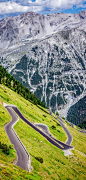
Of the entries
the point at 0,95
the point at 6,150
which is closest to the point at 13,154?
the point at 6,150

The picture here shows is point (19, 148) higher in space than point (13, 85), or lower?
lower

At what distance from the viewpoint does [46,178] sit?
37.8 meters

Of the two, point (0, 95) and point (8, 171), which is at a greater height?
point (0, 95)

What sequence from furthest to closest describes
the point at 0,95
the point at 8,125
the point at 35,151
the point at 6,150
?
the point at 0,95 < the point at 8,125 < the point at 35,151 < the point at 6,150

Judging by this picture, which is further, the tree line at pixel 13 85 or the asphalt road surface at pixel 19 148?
the tree line at pixel 13 85

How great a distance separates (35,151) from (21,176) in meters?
18.1

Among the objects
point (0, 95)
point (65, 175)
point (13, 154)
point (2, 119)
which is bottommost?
point (65, 175)

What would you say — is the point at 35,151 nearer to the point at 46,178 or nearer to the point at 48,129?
the point at 46,178

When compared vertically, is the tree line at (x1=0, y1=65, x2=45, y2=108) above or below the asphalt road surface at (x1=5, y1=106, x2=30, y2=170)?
above

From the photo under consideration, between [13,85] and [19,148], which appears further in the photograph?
[13,85]

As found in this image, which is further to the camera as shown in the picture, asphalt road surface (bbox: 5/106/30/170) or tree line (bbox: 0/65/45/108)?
tree line (bbox: 0/65/45/108)

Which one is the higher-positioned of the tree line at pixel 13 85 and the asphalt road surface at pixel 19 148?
the tree line at pixel 13 85

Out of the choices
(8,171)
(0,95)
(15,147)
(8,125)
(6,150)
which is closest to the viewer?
(8,171)

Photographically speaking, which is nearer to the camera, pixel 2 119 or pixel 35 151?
pixel 35 151
